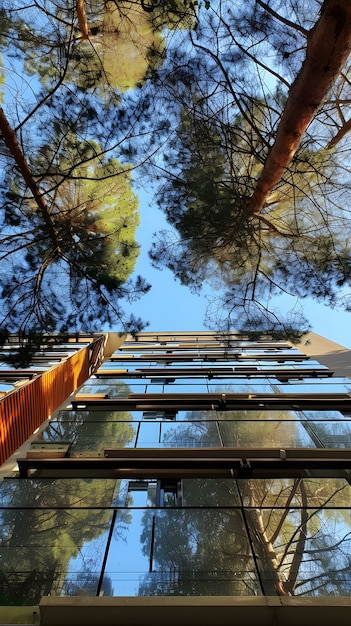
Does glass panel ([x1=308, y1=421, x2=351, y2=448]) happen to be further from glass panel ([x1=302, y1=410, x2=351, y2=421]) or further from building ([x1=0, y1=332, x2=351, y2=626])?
glass panel ([x1=302, y1=410, x2=351, y2=421])

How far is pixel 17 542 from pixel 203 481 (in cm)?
166

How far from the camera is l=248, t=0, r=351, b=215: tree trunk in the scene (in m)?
3.50

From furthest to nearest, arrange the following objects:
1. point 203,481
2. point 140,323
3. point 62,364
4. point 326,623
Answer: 1. point 62,364
2. point 140,323
3. point 203,481
4. point 326,623

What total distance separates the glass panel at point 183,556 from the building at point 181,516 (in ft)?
0.04

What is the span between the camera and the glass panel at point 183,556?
113 inches

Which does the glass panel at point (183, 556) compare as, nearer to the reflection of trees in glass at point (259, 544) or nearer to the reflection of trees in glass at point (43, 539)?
the reflection of trees in glass at point (259, 544)

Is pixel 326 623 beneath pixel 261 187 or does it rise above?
beneath

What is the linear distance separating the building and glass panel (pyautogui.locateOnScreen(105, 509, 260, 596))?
0.01 metres

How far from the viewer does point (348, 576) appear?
117 inches

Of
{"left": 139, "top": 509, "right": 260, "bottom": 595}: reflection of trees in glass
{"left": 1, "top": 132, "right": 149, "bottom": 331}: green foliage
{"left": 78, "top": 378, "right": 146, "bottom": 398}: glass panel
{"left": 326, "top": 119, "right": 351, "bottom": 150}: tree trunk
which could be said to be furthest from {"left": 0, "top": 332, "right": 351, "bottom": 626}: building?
{"left": 326, "top": 119, "right": 351, "bottom": 150}: tree trunk

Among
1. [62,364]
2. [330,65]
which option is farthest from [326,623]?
[62,364]

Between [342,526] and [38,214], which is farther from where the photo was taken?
[38,214]

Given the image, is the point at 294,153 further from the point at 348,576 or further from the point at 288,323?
the point at 348,576

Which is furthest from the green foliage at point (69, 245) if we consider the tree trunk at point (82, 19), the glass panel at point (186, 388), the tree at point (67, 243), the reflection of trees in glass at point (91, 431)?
the glass panel at point (186, 388)
